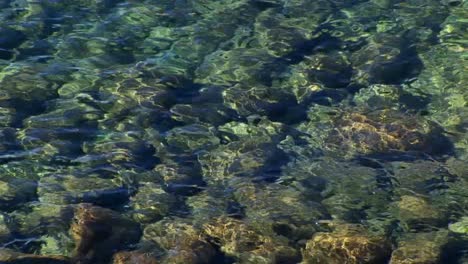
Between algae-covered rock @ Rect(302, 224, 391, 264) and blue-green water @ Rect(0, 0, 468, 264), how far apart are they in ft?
0.06

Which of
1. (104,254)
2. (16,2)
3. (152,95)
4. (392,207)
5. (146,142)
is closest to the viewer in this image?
(104,254)

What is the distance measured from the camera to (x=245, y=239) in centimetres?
801

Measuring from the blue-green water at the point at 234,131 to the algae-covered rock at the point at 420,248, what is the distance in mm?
22

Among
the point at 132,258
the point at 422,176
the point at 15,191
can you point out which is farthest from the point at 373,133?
the point at 15,191

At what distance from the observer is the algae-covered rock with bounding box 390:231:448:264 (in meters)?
7.81

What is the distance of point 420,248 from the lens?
7.96 metres

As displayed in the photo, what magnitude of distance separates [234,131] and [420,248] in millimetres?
2801

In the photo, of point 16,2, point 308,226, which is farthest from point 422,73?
point 16,2

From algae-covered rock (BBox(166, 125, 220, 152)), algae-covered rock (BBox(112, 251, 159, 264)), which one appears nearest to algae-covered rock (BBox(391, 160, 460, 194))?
algae-covered rock (BBox(166, 125, 220, 152))

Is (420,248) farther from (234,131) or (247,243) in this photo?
(234,131)

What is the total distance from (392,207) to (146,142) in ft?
9.39

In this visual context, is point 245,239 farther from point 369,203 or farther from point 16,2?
point 16,2

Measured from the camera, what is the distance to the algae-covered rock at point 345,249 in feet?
25.6

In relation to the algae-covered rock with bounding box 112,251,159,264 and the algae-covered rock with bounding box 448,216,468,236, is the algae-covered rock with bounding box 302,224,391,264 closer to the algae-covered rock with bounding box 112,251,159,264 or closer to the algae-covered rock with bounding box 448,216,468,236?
the algae-covered rock with bounding box 448,216,468,236
